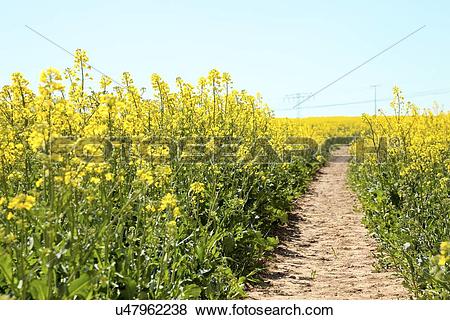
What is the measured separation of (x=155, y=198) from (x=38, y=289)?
1756mm

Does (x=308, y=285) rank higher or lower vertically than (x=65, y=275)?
lower

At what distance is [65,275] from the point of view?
3.43 meters

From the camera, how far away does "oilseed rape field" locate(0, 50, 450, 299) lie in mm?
3123

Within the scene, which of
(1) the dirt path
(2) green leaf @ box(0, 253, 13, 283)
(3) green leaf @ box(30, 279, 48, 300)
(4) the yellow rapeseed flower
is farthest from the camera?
(1) the dirt path

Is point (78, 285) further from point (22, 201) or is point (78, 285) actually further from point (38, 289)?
point (22, 201)

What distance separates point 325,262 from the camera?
646 cm

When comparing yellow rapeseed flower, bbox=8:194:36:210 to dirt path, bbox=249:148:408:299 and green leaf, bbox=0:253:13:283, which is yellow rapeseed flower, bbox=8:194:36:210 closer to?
green leaf, bbox=0:253:13:283

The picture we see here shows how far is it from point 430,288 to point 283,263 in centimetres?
197

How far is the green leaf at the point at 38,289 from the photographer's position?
9.53ft

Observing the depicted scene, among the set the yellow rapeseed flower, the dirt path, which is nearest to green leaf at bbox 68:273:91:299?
the yellow rapeseed flower

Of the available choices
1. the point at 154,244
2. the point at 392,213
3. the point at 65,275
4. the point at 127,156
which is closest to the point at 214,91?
the point at 127,156

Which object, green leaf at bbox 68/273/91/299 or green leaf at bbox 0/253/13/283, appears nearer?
green leaf at bbox 68/273/91/299

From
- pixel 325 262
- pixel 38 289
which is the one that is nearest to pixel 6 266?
pixel 38 289

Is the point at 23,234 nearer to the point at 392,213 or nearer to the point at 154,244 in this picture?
the point at 154,244
